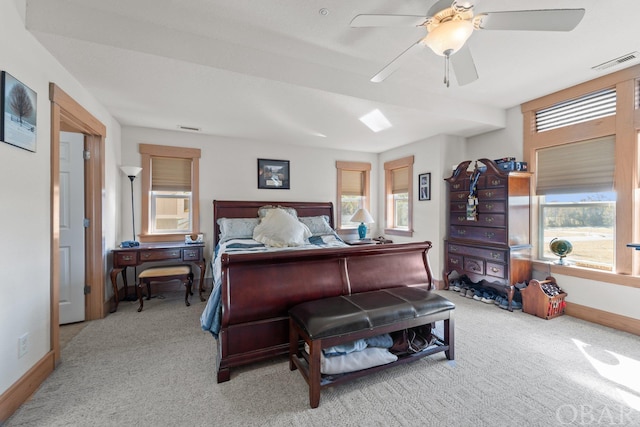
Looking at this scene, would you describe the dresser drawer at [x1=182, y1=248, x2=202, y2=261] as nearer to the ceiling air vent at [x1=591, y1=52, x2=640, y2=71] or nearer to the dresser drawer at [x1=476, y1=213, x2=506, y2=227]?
the dresser drawer at [x1=476, y1=213, x2=506, y2=227]

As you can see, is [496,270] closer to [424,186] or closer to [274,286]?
[424,186]

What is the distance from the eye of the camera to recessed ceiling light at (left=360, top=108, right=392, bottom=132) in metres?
3.31

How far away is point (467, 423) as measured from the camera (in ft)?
5.00

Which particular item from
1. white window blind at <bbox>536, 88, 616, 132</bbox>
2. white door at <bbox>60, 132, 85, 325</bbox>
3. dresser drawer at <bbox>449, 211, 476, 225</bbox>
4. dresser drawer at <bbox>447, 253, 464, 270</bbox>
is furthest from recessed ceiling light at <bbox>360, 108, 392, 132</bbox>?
white door at <bbox>60, 132, 85, 325</bbox>

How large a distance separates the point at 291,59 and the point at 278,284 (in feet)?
6.73

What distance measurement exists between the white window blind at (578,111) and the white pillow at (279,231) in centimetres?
344

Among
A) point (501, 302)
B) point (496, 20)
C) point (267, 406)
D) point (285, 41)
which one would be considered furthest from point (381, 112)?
point (267, 406)

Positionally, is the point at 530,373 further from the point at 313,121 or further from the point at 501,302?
the point at 313,121

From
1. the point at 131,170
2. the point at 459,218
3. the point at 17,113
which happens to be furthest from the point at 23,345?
the point at 459,218

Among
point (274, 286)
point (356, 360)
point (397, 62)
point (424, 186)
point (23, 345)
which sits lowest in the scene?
point (356, 360)

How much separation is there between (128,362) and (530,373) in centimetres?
312

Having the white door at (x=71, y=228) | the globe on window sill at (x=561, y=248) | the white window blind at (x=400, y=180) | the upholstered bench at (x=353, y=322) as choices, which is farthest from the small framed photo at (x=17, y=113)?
the globe on window sill at (x=561, y=248)

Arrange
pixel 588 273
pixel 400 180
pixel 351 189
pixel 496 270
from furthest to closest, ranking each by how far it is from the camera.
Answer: pixel 351 189, pixel 400 180, pixel 496 270, pixel 588 273

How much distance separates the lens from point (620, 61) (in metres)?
2.55
